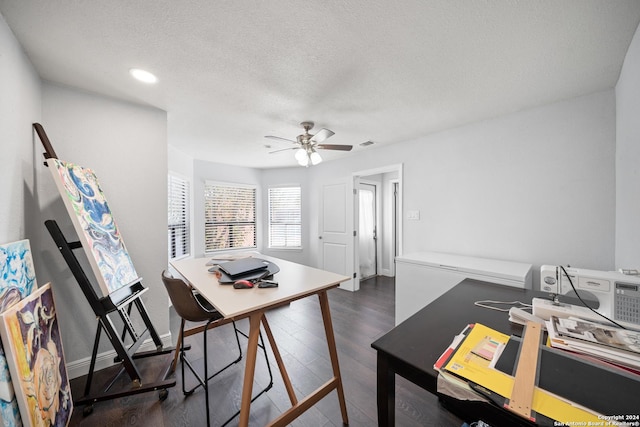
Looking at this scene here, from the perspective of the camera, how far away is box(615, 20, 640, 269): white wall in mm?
1361

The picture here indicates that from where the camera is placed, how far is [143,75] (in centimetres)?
169

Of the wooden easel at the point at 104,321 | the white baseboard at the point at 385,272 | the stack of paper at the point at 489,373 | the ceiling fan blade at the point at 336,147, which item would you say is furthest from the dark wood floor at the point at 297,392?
the white baseboard at the point at 385,272

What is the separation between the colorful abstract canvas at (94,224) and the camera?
4.83 feet

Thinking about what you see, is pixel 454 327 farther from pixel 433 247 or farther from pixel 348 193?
pixel 348 193

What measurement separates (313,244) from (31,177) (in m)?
3.90

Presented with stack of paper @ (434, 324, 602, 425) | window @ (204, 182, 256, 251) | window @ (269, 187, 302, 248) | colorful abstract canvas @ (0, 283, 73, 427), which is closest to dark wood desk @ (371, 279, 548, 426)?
stack of paper @ (434, 324, 602, 425)

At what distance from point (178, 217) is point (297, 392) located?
3.14 metres

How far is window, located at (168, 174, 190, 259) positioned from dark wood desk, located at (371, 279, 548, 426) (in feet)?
11.6

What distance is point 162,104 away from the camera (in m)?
2.13

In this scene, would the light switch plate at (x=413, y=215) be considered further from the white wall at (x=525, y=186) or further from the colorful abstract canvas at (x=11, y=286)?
the colorful abstract canvas at (x=11, y=286)

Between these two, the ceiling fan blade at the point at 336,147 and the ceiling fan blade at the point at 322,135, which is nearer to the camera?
the ceiling fan blade at the point at 322,135

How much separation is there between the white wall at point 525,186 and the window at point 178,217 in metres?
3.56

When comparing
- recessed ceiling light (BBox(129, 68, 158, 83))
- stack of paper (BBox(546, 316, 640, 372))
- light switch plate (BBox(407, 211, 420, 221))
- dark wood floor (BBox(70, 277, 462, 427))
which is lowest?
dark wood floor (BBox(70, 277, 462, 427))

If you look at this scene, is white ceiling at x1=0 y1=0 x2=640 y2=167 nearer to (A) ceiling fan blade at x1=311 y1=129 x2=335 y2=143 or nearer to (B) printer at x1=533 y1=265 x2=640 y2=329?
(A) ceiling fan blade at x1=311 y1=129 x2=335 y2=143
